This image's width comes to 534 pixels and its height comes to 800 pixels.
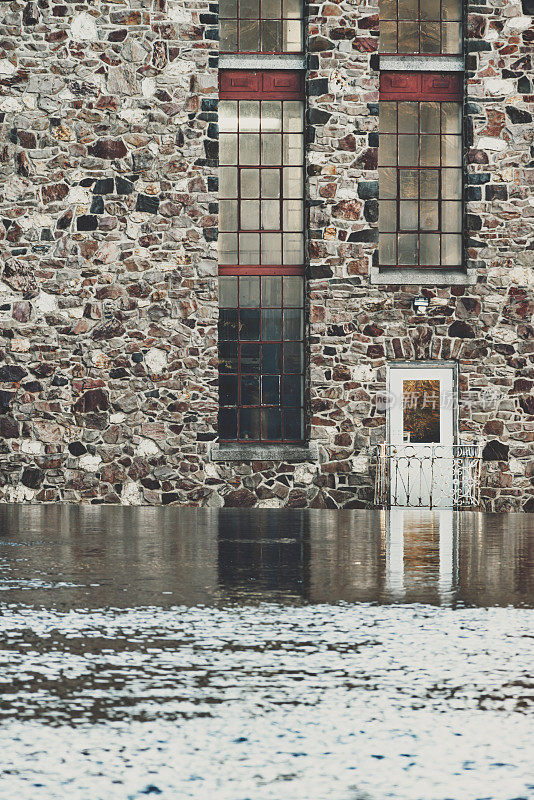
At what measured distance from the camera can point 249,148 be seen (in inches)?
837

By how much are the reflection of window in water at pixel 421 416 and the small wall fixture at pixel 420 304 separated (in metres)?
1.24

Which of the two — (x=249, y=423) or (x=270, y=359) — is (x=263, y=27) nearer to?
(x=270, y=359)

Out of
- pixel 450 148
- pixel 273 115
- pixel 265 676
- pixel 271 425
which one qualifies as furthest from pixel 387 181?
pixel 265 676

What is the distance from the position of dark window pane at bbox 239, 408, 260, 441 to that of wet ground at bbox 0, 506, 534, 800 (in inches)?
412

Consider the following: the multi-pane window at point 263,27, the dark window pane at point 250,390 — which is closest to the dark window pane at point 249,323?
the dark window pane at point 250,390

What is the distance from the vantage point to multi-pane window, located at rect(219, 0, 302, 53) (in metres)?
21.1

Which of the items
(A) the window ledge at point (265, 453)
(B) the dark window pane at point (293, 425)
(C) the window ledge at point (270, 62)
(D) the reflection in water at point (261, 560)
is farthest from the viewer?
(B) the dark window pane at point (293, 425)

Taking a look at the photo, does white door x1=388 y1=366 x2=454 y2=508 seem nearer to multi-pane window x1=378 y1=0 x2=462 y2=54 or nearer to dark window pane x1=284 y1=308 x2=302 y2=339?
dark window pane x1=284 y1=308 x2=302 y2=339

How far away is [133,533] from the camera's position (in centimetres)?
1325

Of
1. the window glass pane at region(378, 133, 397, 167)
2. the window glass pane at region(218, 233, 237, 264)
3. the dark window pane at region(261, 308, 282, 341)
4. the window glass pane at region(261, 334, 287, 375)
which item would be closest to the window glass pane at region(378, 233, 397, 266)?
the window glass pane at region(378, 133, 397, 167)

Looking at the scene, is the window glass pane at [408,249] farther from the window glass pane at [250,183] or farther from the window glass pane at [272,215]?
the window glass pane at [250,183]

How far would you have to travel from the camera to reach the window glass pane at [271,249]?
69.8ft

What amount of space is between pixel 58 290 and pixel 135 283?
4.31 ft

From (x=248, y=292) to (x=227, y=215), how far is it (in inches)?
56.6
